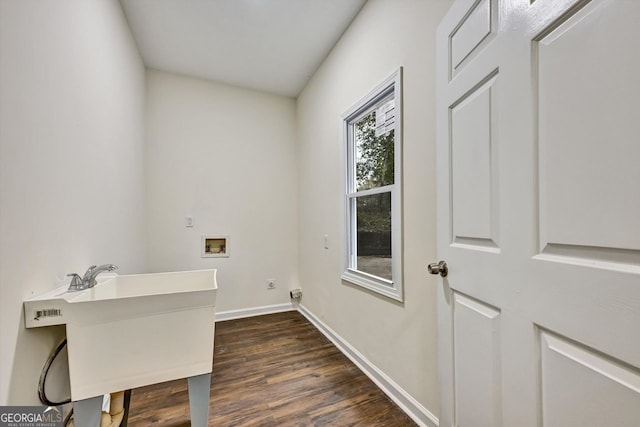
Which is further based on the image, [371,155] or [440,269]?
[371,155]

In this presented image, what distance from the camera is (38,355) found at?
953mm

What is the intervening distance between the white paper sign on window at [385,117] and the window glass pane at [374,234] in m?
0.44

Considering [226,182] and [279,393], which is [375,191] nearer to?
[279,393]

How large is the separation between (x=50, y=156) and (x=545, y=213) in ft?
5.58

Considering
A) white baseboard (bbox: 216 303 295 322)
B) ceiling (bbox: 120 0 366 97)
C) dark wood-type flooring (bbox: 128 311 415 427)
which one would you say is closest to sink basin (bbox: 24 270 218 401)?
dark wood-type flooring (bbox: 128 311 415 427)

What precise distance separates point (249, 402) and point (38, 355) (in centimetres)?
109

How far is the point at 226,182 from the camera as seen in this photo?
9.73 feet

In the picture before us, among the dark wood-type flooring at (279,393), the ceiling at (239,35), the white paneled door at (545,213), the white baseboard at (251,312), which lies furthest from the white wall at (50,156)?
the white paneled door at (545,213)

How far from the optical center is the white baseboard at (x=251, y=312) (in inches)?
114

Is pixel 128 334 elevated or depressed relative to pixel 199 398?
elevated

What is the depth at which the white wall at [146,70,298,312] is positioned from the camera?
2.72 m

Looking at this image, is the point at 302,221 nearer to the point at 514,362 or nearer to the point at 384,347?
the point at 384,347

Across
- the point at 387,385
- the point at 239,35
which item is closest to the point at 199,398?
the point at 387,385

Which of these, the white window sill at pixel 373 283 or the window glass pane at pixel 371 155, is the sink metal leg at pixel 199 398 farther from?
the window glass pane at pixel 371 155
